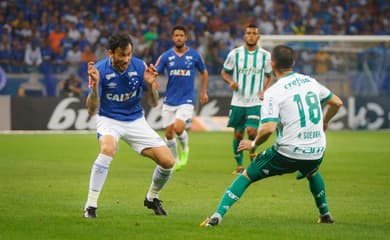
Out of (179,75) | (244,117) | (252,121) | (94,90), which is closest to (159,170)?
(94,90)

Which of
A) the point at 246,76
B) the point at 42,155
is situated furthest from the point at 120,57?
the point at 42,155

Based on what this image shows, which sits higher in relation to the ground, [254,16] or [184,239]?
[184,239]

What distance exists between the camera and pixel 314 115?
9.22m

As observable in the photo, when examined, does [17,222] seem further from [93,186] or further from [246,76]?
[246,76]

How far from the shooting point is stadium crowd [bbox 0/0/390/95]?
95.0 feet

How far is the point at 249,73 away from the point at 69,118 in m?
12.5

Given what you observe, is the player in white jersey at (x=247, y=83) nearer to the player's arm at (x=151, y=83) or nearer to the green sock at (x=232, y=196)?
the player's arm at (x=151, y=83)

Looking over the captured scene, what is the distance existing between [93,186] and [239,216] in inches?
67.7

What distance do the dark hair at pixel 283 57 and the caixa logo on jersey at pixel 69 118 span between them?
19.0 metres

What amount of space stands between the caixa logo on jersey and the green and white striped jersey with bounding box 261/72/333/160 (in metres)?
19.0

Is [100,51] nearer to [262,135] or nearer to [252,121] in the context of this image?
[252,121]

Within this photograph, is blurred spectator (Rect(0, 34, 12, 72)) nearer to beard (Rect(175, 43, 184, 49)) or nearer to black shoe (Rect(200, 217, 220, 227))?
beard (Rect(175, 43, 184, 49))

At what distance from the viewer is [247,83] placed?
16.4 m

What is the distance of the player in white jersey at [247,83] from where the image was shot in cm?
1627
